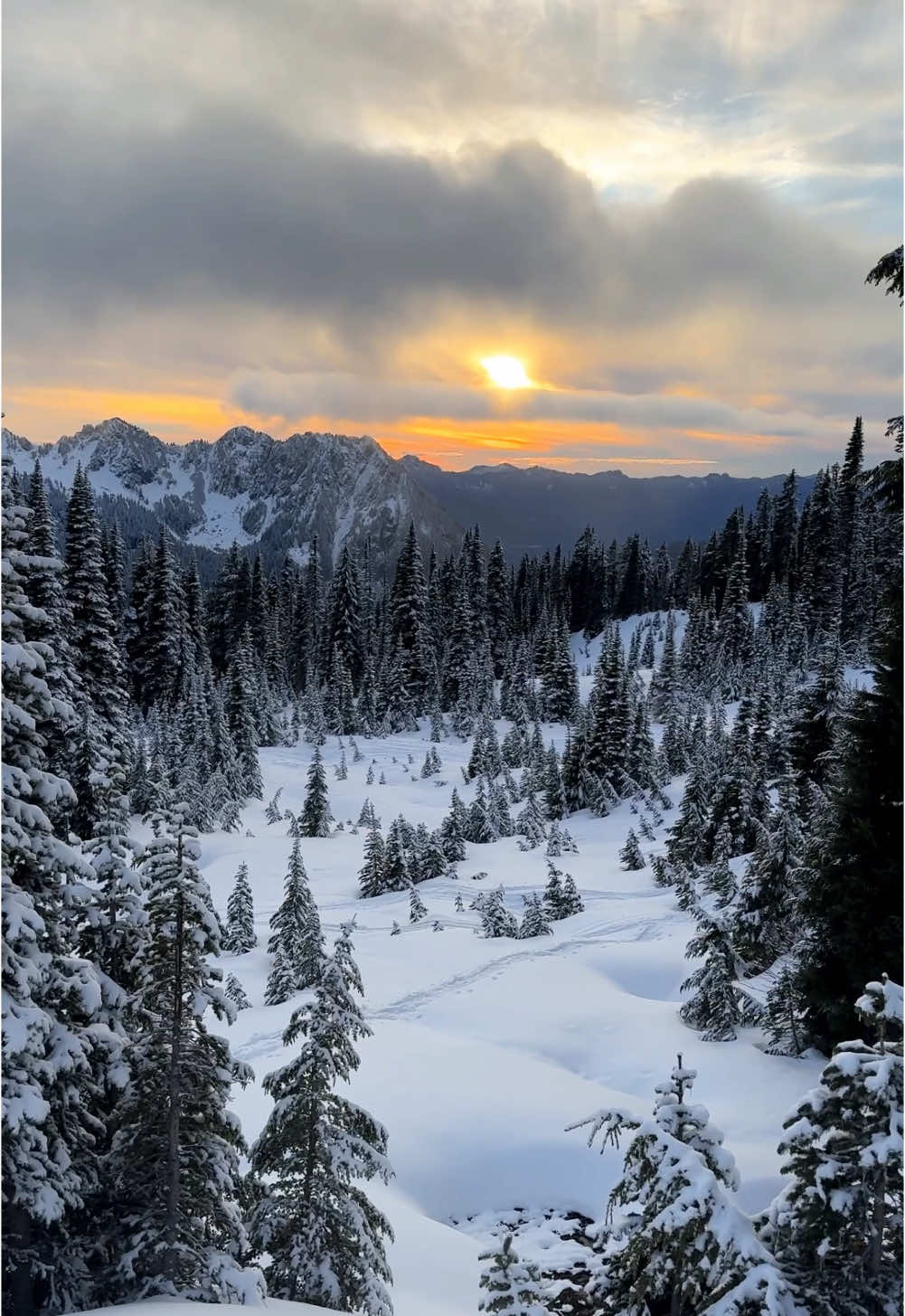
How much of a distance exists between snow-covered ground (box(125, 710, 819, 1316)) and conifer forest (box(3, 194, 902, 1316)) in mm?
74

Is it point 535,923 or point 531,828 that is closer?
point 535,923

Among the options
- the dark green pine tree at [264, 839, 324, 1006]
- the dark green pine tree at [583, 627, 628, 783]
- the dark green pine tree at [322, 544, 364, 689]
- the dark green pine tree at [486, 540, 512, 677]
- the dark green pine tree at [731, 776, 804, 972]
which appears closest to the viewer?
the dark green pine tree at [731, 776, 804, 972]

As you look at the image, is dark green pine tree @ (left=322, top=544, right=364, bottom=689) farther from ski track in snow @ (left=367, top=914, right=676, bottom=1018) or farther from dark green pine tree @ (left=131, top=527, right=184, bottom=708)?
ski track in snow @ (left=367, top=914, right=676, bottom=1018)

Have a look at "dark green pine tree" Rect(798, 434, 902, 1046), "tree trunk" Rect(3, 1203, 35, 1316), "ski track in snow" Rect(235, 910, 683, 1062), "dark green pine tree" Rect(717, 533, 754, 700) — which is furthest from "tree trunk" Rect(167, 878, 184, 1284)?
"dark green pine tree" Rect(717, 533, 754, 700)

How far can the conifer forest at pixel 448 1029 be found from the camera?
554 cm

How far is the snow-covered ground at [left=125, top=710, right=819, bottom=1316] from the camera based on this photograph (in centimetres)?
1172

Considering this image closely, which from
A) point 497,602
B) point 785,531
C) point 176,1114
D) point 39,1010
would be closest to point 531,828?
point 176,1114

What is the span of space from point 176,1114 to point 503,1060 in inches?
353

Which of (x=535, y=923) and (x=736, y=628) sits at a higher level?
(x=736, y=628)

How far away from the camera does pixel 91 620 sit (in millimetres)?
37844

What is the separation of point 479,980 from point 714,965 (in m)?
7.27

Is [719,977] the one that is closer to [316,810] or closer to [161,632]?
[316,810]

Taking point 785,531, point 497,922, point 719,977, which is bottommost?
point 497,922

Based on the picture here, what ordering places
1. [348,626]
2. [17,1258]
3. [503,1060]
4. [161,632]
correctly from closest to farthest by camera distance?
[17,1258] → [503,1060] → [161,632] → [348,626]
